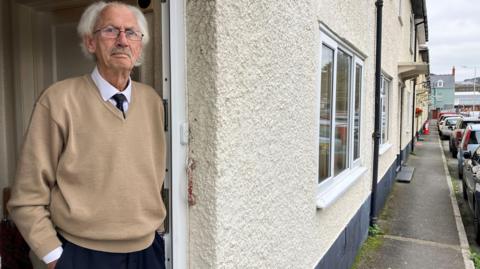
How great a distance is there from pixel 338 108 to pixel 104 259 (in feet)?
10.1

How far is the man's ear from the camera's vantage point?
1482 millimetres

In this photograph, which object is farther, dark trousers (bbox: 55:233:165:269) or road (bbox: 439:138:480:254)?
road (bbox: 439:138:480:254)

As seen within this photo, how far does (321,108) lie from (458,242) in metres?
3.91

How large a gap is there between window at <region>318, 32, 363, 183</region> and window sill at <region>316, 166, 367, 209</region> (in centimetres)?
6

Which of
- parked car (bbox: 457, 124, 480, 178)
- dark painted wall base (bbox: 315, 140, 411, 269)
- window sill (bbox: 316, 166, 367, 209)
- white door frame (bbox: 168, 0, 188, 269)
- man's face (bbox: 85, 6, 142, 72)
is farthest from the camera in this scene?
parked car (bbox: 457, 124, 480, 178)

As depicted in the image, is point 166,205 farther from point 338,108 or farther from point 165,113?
point 338,108

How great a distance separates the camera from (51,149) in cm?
136

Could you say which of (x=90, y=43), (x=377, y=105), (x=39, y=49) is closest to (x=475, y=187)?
(x=377, y=105)

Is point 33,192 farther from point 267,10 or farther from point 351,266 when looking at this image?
point 351,266

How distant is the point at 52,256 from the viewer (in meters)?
1.37

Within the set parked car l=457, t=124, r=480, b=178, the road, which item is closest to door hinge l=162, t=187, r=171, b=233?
the road

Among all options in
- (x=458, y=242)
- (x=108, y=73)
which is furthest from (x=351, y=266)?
(x=108, y=73)

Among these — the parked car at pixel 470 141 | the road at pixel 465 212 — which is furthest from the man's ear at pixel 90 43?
the parked car at pixel 470 141

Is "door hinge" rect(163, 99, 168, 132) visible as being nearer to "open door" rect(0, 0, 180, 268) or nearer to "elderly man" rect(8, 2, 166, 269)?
"elderly man" rect(8, 2, 166, 269)
